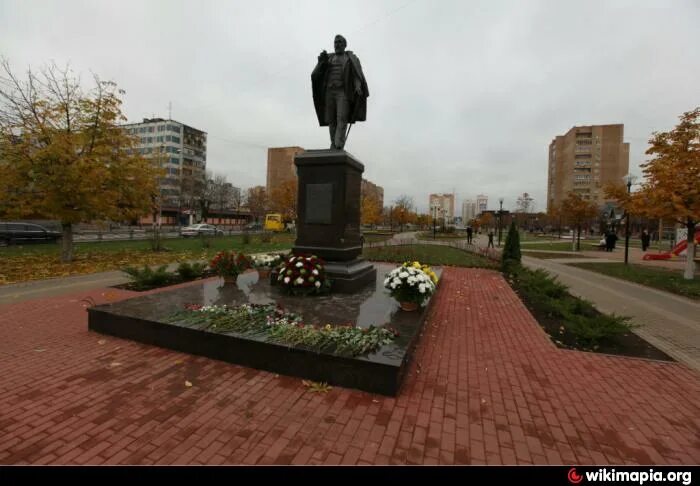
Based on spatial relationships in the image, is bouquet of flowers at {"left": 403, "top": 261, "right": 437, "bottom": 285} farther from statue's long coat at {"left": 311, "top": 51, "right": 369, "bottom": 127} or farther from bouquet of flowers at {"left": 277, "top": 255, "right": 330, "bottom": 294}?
statue's long coat at {"left": 311, "top": 51, "right": 369, "bottom": 127}

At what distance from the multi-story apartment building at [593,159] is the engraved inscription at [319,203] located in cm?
9807

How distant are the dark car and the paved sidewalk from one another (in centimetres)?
2946

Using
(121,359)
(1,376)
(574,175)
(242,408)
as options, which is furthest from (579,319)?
(574,175)

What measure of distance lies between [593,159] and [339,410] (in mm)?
113496

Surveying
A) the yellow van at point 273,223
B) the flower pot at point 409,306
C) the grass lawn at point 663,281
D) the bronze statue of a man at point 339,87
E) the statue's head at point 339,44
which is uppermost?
the statue's head at point 339,44

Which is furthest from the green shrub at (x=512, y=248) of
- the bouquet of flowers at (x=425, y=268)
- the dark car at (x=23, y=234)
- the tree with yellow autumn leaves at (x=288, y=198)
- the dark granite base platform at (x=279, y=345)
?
the tree with yellow autumn leaves at (x=288, y=198)

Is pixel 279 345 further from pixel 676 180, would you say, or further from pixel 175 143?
pixel 175 143

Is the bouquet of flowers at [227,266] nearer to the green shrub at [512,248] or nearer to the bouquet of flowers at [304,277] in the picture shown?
the bouquet of flowers at [304,277]

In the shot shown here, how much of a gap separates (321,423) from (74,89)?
1790 cm

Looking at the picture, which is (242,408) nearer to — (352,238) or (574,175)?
(352,238)

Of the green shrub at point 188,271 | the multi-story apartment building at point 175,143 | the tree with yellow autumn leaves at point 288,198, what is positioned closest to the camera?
the green shrub at point 188,271

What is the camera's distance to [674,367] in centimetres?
469

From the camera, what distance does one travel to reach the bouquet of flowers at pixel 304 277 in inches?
254
